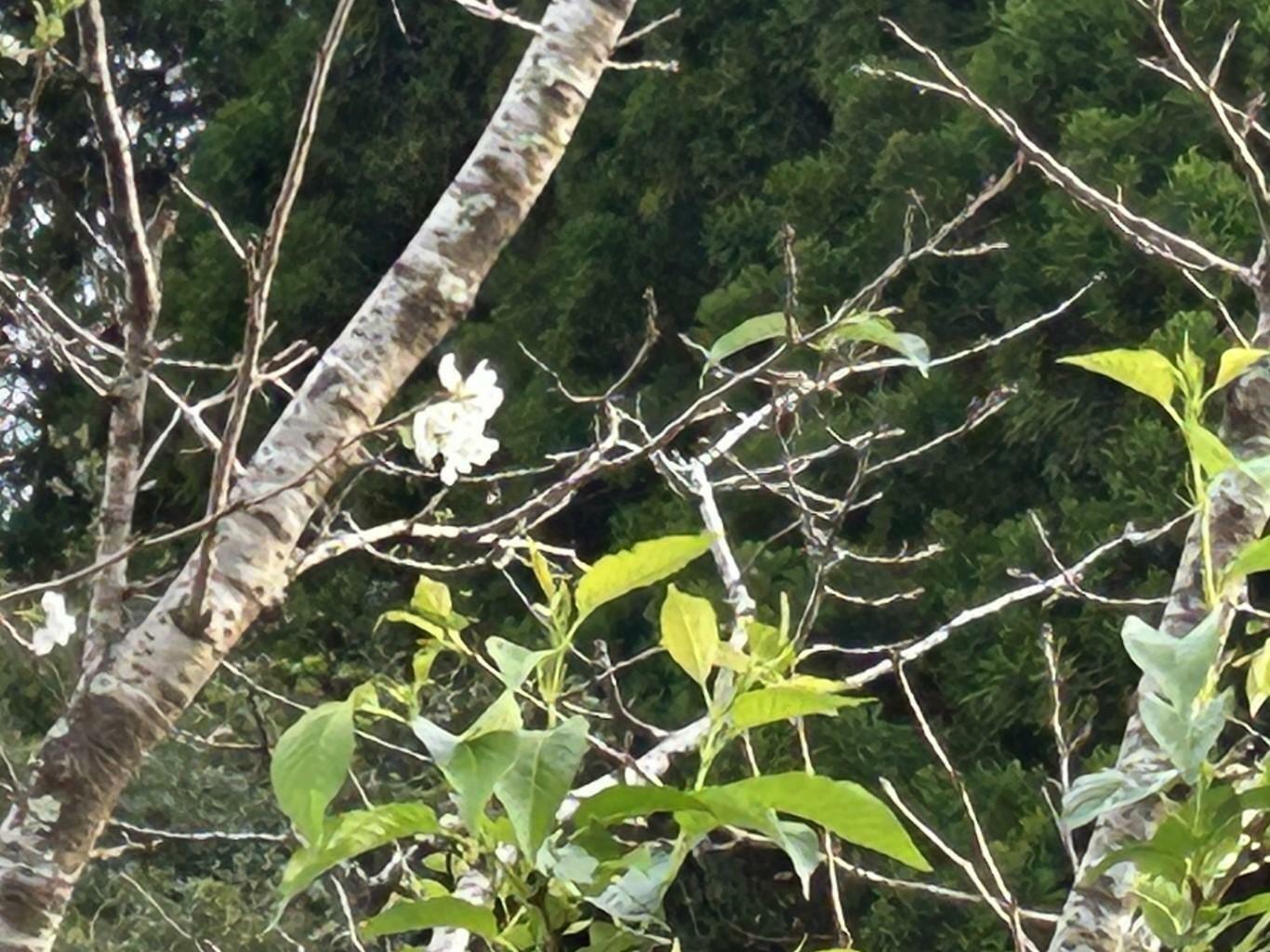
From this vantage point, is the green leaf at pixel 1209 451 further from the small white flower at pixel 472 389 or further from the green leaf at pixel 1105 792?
the small white flower at pixel 472 389

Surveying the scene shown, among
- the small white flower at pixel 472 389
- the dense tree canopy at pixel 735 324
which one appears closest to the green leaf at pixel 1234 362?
the small white flower at pixel 472 389

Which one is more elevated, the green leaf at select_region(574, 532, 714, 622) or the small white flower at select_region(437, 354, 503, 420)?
the green leaf at select_region(574, 532, 714, 622)

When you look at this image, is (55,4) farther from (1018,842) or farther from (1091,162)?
(1091,162)

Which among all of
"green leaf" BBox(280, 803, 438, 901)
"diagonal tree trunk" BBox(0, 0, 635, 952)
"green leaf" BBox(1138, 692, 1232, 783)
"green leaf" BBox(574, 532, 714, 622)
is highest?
"green leaf" BBox(574, 532, 714, 622)

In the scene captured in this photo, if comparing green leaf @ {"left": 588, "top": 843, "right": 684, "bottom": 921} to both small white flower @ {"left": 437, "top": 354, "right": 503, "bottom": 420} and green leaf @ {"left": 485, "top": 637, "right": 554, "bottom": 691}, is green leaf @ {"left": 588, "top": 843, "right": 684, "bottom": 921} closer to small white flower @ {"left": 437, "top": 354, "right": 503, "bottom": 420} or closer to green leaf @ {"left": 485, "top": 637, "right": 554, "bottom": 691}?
green leaf @ {"left": 485, "top": 637, "right": 554, "bottom": 691}

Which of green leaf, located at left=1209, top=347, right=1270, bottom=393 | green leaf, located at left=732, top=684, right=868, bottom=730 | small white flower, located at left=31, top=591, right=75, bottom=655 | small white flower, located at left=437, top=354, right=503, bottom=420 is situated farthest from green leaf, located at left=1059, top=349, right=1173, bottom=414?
small white flower, located at left=31, top=591, right=75, bottom=655

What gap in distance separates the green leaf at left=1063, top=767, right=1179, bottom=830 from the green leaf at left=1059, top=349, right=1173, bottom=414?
12 centimetres

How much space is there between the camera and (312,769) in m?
0.38

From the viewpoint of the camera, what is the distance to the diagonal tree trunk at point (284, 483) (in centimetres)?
107

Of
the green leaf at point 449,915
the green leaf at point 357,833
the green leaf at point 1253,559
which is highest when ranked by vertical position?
the green leaf at point 1253,559

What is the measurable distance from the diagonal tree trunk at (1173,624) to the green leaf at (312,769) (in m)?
0.41

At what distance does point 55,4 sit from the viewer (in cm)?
95

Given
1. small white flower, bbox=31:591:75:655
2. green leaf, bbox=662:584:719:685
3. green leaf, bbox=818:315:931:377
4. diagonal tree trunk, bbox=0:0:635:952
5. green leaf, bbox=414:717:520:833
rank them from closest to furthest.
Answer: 1. green leaf, bbox=414:717:520:833
2. green leaf, bbox=662:584:719:685
3. green leaf, bbox=818:315:931:377
4. diagonal tree trunk, bbox=0:0:635:952
5. small white flower, bbox=31:591:75:655

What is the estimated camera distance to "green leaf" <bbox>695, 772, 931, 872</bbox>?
0.37m
